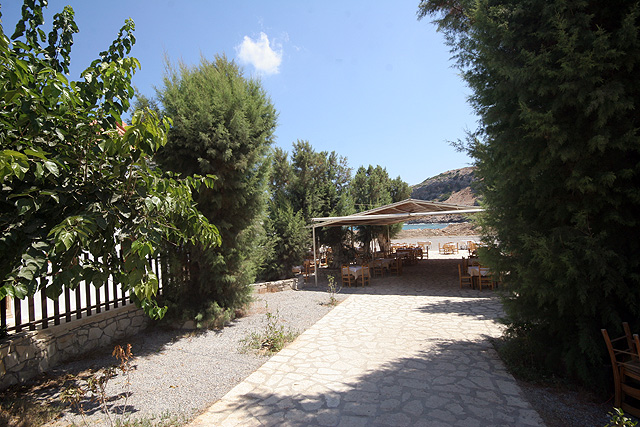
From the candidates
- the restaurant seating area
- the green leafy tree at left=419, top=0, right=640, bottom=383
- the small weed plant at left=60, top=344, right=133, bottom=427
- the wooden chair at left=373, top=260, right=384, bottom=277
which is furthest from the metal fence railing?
the wooden chair at left=373, top=260, right=384, bottom=277

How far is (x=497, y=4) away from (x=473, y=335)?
17.6 ft

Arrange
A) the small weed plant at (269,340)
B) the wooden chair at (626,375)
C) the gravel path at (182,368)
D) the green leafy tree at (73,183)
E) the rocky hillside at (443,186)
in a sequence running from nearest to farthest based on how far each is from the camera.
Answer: the green leafy tree at (73,183), the wooden chair at (626,375), the gravel path at (182,368), the small weed plant at (269,340), the rocky hillside at (443,186)

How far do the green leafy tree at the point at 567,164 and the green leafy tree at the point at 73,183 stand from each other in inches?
148

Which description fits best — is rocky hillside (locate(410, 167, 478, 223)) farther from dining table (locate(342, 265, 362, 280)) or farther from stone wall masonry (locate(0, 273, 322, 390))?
stone wall masonry (locate(0, 273, 322, 390))

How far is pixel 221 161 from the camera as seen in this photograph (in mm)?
6785

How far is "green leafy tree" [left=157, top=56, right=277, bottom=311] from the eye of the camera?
6.58m

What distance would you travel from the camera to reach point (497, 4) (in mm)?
4066

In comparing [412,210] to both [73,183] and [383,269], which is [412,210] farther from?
[73,183]

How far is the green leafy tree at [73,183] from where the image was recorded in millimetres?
2234

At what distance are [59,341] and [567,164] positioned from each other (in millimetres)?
7335

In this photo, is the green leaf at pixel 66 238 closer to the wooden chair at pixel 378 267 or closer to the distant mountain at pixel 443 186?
the wooden chair at pixel 378 267

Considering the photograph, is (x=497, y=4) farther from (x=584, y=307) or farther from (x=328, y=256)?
(x=328, y=256)

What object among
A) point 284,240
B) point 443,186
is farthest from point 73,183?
point 443,186

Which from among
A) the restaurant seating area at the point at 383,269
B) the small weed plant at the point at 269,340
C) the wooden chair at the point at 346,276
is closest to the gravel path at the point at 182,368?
the small weed plant at the point at 269,340
